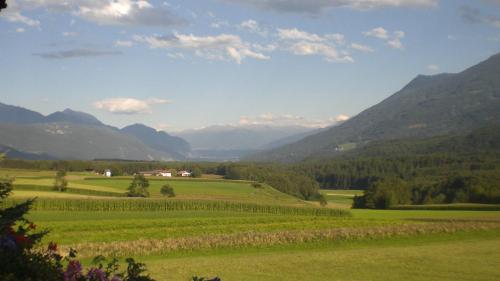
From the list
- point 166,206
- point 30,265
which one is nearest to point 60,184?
point 166,206

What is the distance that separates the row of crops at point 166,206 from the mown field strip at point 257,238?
1930 cm

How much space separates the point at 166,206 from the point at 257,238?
3215 cm

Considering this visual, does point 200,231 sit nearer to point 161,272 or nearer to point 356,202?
point 161,272

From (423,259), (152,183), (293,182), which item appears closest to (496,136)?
(293,182)

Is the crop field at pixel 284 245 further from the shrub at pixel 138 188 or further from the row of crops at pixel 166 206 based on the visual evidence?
the shrub at pixel 138 188

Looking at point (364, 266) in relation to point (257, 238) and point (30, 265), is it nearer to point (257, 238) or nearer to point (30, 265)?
point (257, 238)

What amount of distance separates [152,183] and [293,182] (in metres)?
37.4

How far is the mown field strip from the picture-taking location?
29.1 metres

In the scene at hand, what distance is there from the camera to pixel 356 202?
88.1 meters

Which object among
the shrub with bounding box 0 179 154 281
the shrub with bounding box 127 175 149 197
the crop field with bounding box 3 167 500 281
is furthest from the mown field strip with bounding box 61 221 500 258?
the shrub with bounding box 127 175 149 197

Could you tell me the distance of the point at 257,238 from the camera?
3319 cm

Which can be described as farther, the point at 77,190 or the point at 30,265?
the point at 77,190

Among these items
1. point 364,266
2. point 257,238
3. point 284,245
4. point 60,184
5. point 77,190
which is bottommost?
point 284,245

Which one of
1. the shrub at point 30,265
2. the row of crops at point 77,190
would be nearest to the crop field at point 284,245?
the shrub at point 30,265
